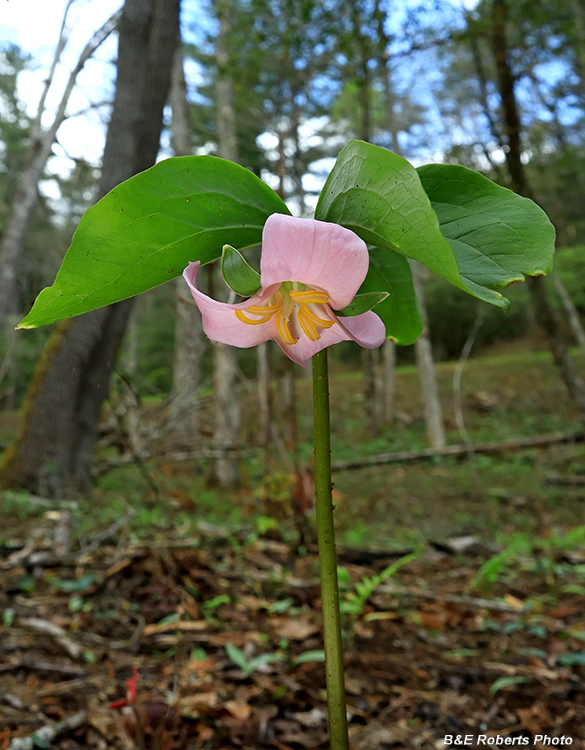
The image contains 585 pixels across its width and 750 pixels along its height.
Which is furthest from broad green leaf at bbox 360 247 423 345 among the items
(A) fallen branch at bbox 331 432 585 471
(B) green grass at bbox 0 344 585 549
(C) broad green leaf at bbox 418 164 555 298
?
(A) fallen branch at bbox 331 432 585 471

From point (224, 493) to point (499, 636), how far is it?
6.83 metres

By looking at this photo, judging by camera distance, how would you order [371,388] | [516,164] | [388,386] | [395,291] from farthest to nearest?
[388,386] < [371,388] < [516,164] < [395,291]

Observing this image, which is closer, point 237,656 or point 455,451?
point 237,656

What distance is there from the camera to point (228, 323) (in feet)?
2.03

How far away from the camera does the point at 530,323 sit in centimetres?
1719

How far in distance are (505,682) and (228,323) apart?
1382mm

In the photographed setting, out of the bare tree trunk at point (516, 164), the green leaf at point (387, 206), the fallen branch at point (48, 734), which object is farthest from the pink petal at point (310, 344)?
the bare tree trunk at point (516, 164)

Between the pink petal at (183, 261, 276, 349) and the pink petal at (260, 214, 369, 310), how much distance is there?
63mm

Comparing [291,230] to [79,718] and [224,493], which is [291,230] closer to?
[79,718]

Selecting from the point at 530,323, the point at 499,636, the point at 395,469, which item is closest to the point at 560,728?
the point at 499,636

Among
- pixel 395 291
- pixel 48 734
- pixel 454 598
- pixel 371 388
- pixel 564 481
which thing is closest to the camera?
pixel 395 291

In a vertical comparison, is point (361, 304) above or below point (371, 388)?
below

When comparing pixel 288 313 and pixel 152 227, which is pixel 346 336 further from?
pixel 152 227

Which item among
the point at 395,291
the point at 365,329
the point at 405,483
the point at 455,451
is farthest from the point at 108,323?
the point at 455,451
